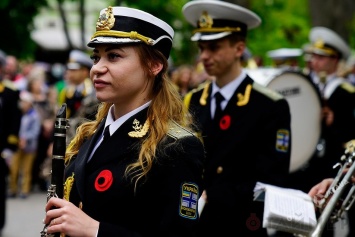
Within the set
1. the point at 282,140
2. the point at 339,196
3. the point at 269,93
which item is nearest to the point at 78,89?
the point at 269,93

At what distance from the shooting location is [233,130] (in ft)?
18.4

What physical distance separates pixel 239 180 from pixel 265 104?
0.52 m

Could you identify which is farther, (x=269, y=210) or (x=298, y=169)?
(x=298, y=169)

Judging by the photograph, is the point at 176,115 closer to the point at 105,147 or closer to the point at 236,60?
the point at 105,147

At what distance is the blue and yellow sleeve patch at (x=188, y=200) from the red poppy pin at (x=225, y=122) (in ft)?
7.11

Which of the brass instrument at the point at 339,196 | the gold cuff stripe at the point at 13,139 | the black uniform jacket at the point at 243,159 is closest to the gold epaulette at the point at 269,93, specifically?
the black uniform jacket at the point at 243,159

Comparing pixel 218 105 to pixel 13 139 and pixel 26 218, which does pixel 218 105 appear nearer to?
pixel 13 139

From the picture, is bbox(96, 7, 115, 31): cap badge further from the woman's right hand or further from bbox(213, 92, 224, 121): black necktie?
bbox(213, 92, 224, 121): black necktie

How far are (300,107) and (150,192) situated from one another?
5.03 m

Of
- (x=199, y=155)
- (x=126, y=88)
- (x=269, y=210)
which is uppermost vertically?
(x=126, y=88)

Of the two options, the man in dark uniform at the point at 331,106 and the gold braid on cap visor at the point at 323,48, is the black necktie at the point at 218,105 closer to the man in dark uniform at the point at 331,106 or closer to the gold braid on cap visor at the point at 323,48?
the man in dark uniform at the point at 331,106

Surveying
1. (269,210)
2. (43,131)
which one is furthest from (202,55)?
(43,131)

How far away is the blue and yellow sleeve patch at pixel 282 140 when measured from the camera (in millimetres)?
5590

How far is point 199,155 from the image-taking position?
3551 mm
